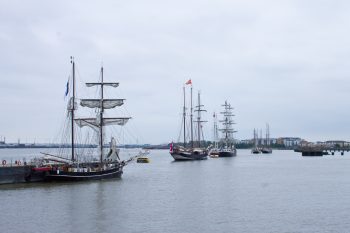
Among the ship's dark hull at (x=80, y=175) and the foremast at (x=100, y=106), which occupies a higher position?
the foremast at (x=100, y=106)

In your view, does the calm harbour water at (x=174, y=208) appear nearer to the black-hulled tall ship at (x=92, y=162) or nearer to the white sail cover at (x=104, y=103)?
the black-hulled tall ship at (x=92, y=162)

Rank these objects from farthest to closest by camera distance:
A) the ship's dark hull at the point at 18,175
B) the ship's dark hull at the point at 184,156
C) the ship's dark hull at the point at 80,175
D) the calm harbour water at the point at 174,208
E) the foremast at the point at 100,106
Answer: the ship's dark hull at the point at 184,156
the foremast at the point at 100,106
the ship's dark hull at the point at 80,175
the ship's dark hull at the point at 18,175
the calm harbour water at the point at 174,208

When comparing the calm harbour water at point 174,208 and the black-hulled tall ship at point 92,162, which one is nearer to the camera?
the calm harbour water at point 174,208

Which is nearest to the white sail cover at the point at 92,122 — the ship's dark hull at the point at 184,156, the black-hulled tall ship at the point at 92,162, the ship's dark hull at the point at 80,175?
the black-hulled tall ship at the point at 92,162

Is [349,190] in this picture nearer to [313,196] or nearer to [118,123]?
[313,196]

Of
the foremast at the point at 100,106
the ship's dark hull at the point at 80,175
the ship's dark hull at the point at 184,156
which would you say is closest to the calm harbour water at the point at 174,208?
the ship's dark hull at the point at 80,175

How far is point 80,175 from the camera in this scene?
197 ft

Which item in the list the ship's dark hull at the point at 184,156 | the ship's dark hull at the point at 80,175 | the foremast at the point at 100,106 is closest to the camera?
the ship's dark hull at the point at 80,175

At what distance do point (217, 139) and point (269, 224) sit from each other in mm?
154642

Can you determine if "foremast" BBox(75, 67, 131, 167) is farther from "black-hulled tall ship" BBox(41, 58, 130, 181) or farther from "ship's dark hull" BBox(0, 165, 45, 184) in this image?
"ship's dark hull" BBox(0, 165, 45, 184)

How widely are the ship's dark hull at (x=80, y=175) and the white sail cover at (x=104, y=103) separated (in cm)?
876

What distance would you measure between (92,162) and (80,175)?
7.61m

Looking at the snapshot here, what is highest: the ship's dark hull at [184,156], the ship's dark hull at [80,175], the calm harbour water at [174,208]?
the ship's dark hull at [184,156]

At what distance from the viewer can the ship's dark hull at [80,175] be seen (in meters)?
58.0
